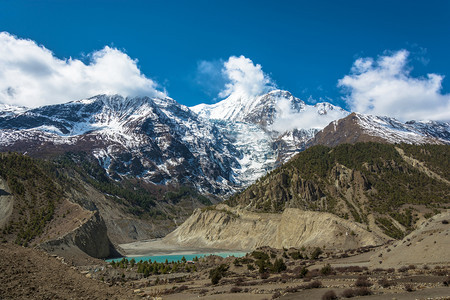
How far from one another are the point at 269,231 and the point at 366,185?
34.8 m

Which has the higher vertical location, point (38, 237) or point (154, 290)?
point (38, 237)

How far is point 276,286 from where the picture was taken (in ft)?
117

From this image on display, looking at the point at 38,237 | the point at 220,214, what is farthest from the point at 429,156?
the point at 38,237

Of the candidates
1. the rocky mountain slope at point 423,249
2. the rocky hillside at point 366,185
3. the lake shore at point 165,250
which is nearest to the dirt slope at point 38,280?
the rocky mountain slope at point 423,249

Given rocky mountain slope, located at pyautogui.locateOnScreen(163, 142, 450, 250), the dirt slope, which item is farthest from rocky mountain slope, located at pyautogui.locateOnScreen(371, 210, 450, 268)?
the dirt slope

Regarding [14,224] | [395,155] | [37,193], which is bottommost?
[14,224]

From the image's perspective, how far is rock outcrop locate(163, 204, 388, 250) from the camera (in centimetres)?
8131

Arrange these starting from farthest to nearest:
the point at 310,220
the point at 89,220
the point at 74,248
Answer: the point at 310,220 → the point at 89,220 → the point at 74,248

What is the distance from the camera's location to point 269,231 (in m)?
116

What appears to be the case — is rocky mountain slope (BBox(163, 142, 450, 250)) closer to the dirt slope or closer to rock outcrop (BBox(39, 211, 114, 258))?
rock outcrop (BBox(39, 211, 114, 258))

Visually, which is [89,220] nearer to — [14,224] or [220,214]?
[14,224]

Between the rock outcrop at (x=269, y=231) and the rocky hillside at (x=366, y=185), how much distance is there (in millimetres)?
8194

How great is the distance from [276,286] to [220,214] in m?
110

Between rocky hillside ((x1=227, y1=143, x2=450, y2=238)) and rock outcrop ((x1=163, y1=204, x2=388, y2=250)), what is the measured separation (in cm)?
819
